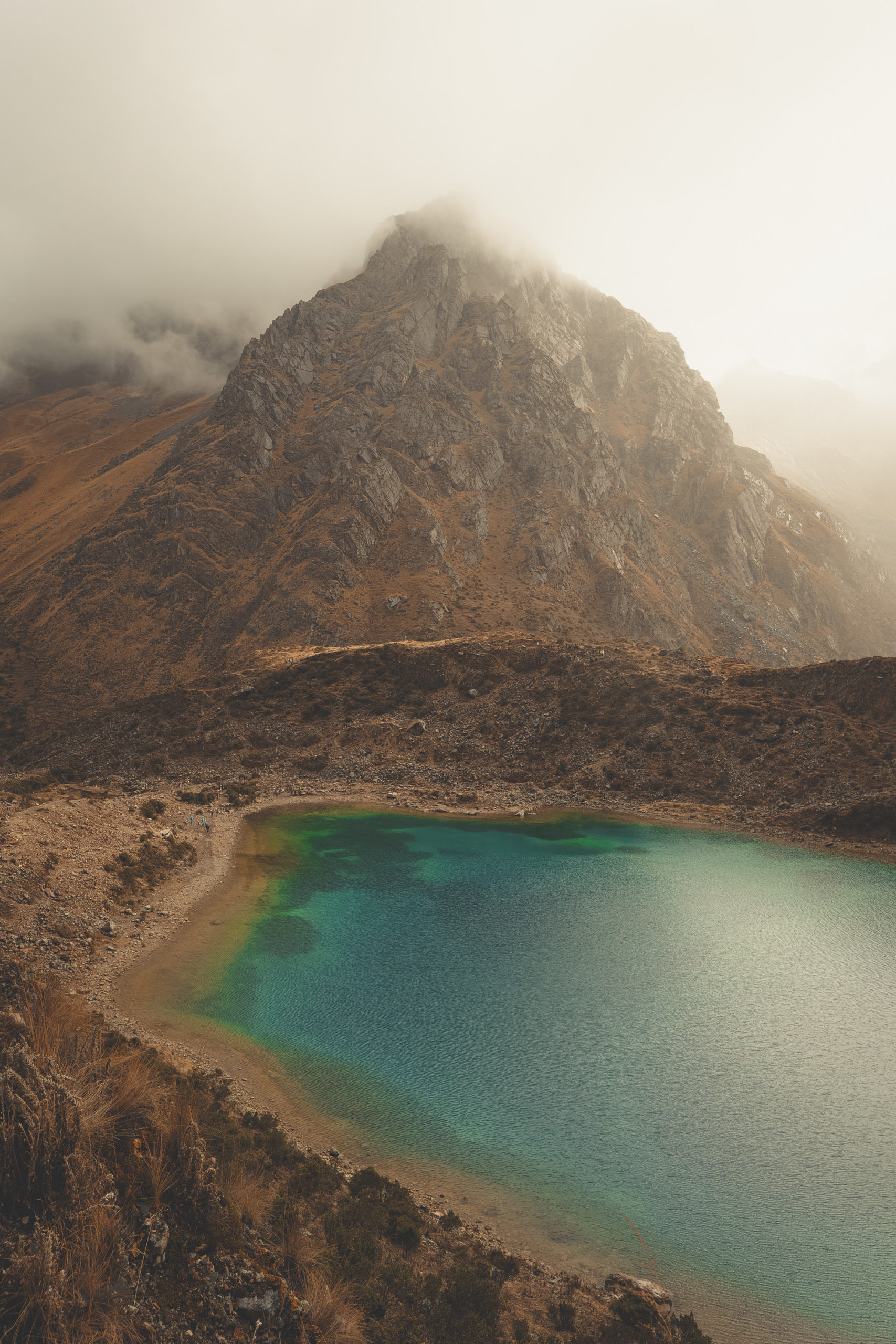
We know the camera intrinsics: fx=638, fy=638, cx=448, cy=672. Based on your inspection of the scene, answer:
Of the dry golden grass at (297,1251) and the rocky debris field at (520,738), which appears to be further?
the rocky debris field at (520,738)

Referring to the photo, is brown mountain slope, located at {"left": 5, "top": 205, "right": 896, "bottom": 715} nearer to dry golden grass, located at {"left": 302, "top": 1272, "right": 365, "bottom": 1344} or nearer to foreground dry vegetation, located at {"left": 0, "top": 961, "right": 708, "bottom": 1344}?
foreground dry vegetation, located at {"left": 0, "top": 961, "right": 708, "bottom": 1344}

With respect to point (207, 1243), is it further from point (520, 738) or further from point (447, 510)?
point (447, 510)

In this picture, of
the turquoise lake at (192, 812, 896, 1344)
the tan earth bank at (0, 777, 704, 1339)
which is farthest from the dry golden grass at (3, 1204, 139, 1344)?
the turquoise lake at (192, 812, 896, 1344)

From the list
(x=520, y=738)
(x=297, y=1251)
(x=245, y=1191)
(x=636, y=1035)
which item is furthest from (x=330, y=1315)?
(x=520, y=738)

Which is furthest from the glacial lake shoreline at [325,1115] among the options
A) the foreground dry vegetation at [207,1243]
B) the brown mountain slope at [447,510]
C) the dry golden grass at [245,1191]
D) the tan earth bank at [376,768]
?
the brown mountain slope at [447,510]

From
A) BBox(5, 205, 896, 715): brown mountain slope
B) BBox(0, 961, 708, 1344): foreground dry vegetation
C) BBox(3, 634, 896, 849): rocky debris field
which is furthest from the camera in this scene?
BBox(5, 205, 896, 715): brown mountain slope

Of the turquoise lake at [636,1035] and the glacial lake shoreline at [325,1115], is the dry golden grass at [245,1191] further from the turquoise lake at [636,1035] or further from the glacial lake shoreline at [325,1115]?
the turquoise lake at [636,1035]

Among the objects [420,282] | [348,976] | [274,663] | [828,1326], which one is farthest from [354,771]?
[420,282]
